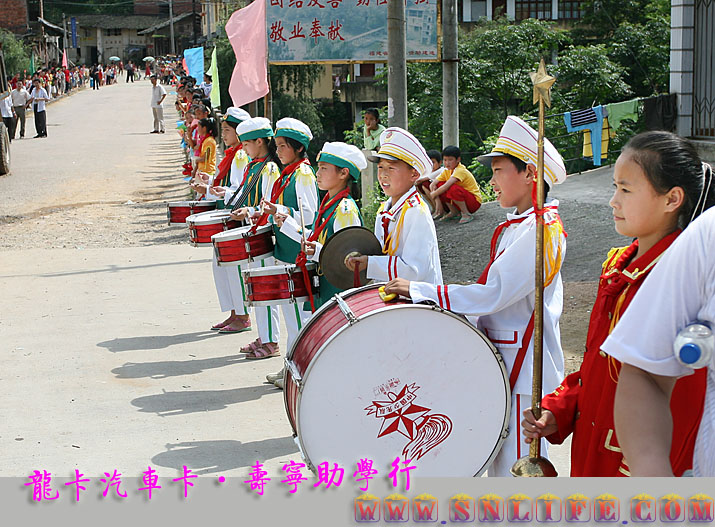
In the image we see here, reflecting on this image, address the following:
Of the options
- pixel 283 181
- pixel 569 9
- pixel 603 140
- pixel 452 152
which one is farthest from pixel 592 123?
pixel 569 9

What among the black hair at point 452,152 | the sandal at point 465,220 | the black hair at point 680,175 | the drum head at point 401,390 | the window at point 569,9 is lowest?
the sandal at point 465,220

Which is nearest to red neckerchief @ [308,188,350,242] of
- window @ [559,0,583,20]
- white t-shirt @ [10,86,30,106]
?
white t-shirt @ [10,86,30,106]

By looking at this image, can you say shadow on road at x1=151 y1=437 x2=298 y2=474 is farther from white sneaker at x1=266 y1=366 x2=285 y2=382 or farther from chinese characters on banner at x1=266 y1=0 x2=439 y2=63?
chinese characters on banner at x1=266 y1=0 x2=439 y2=63

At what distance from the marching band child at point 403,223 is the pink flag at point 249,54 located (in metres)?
7.21

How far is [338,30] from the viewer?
12.4 metres

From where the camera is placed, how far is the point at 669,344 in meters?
1.81

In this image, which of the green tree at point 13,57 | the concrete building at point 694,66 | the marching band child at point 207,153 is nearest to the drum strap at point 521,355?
the marching band child at point 207,153

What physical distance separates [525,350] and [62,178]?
1967 cm

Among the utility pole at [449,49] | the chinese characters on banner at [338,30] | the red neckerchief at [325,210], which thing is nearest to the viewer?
the red neckerchief at [325,210]

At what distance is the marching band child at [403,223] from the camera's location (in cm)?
427

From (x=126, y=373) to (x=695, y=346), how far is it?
5625mm

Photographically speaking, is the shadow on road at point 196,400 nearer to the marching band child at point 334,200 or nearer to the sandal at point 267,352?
the sandal at point 267,352

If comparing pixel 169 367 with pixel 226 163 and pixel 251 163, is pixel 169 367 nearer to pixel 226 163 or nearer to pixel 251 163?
pixel 251 163

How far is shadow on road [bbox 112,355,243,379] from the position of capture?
6.79m
